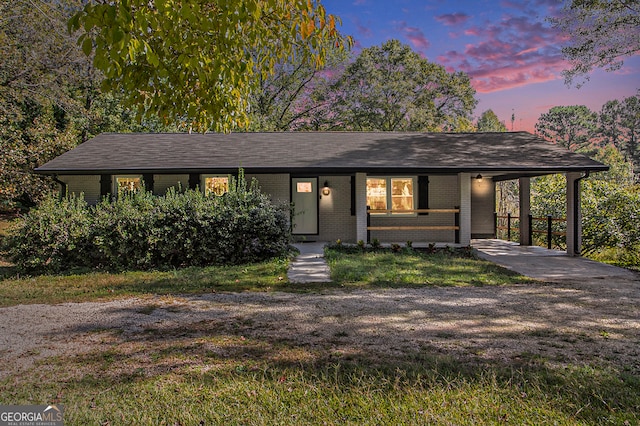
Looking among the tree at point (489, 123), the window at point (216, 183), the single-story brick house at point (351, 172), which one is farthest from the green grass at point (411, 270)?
the tree at point (489, 123)

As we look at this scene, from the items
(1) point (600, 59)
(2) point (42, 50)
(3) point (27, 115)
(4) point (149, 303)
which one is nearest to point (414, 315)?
(4) point (149, 303)

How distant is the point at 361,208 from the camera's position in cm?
1423

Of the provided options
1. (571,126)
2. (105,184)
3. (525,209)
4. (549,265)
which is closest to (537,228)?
(525,209)

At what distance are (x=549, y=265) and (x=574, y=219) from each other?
8.79 feet

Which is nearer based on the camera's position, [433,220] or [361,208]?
[361,208]

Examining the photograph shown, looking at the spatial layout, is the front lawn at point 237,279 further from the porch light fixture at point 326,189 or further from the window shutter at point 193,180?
the window shutter at point 193,180

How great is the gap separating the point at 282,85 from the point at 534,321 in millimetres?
26027

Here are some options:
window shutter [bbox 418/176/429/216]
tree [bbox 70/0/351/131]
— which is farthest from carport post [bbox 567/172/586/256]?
tree [bbox 70/0/351/131]

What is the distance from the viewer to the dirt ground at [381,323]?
4.76m

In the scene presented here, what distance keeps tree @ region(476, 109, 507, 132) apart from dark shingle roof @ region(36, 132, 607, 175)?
39.4 metres

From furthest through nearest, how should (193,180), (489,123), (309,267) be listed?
(489,123), (193,180), (309,267)

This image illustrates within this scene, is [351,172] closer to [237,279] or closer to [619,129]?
[237,279]

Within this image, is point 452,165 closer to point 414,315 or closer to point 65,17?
point 414,315

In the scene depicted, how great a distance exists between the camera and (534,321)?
19.6ft
